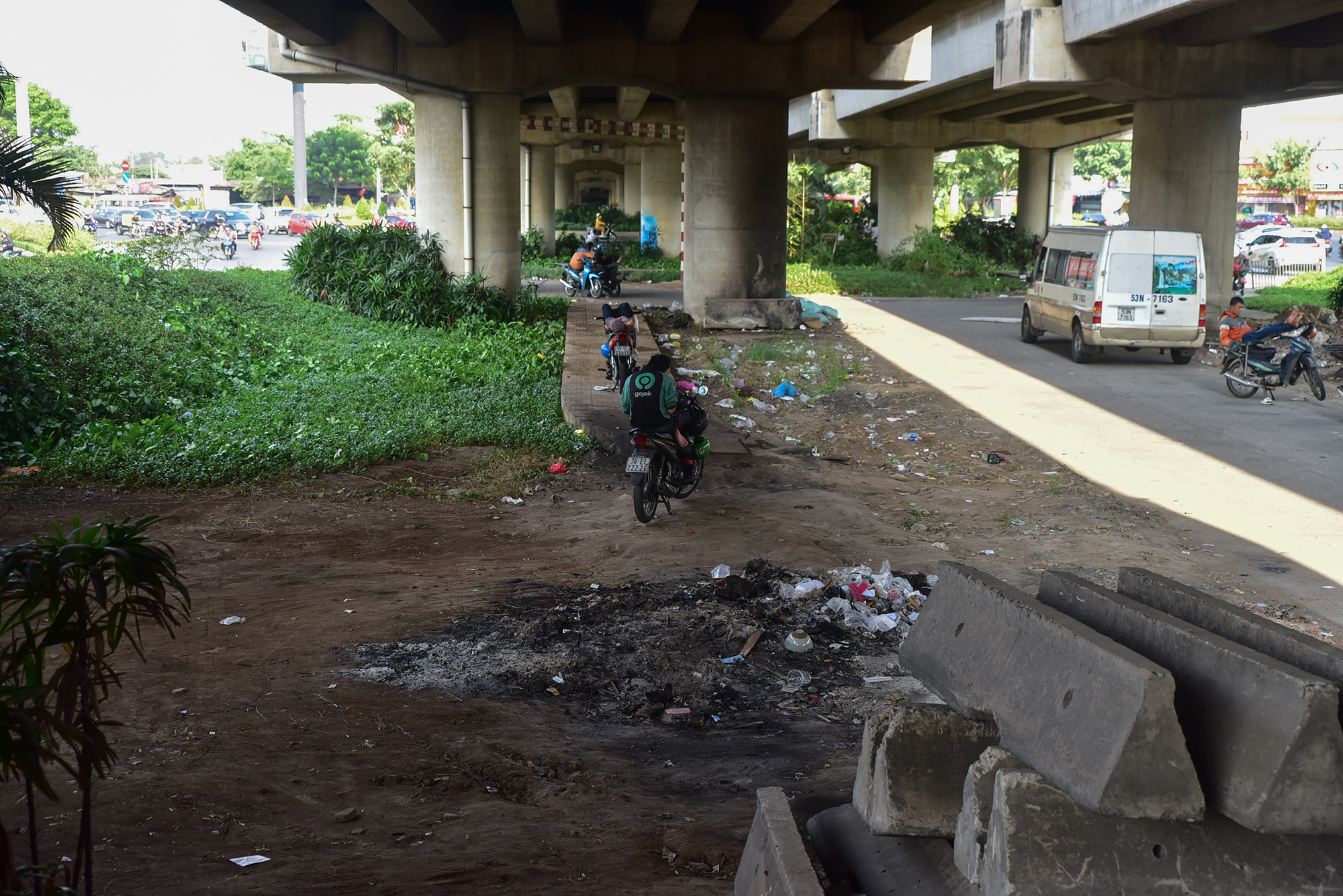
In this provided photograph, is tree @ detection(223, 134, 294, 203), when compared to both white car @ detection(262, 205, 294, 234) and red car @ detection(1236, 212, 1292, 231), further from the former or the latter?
red car @ detection(1236, 212, 1292, 231)

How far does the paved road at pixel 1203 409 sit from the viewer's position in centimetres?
1122

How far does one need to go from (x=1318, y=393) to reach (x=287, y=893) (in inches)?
587

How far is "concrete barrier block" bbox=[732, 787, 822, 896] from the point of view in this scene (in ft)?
10.6

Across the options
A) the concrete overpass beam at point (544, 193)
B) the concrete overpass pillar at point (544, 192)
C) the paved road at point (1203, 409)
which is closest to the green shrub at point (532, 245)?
the concrete overpass pillar at point (544, 192)

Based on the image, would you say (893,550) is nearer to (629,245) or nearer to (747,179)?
(747,179)

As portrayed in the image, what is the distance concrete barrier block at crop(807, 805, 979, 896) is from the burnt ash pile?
148 centimetres

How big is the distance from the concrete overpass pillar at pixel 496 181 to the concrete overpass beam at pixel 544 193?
72.3ft

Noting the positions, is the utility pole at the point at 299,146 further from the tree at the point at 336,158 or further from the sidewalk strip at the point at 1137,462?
the sidewalk strip at the point at 1137,462

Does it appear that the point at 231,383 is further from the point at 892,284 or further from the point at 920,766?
the point at 892,284

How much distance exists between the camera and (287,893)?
3.63 m

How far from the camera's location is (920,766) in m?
3.65

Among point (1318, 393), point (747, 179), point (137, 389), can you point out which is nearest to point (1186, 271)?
point (1318, 393)

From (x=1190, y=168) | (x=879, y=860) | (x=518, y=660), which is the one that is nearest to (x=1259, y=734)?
(x=879, y=860)

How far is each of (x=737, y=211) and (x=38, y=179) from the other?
13653 mm
